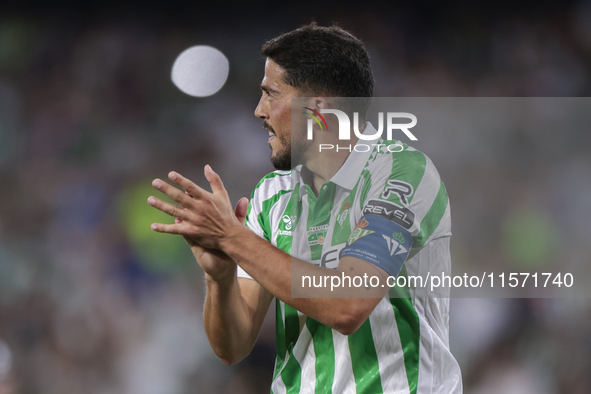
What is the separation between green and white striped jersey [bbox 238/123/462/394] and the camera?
1.22 m

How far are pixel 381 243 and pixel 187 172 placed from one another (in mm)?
2594

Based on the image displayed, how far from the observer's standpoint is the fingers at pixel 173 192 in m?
1.06

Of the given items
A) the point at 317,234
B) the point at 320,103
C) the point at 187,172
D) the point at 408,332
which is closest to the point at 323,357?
the point at 408,332

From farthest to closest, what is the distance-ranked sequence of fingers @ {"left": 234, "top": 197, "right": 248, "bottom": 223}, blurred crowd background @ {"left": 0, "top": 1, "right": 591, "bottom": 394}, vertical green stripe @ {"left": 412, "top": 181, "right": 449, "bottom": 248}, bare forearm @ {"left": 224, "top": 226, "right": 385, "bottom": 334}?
blurred crowd background @ {"left": 0, "top": 1, "right": 591, "bottom": 394} → fingers @ {"left": 234, "top": 197, "right": 248, "bottom": 223} → vertical green stripe @ {"left": 412, "top": 181, "right": 449, "bottom": 248} → bare forearm @ {"left": 224, "top": 226, "right": 385, "bottom": 334}

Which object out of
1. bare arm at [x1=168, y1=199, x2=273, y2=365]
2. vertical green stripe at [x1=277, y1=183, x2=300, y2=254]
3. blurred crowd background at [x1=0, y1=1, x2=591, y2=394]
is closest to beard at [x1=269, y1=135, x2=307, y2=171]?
vertical green stripe at [x1=277, y1=183, x2=300, y2=254]

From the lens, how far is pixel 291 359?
138 centimetres

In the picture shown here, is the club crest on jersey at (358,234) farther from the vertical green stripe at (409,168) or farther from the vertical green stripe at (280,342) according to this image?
the vertical green stripe at (280,342)

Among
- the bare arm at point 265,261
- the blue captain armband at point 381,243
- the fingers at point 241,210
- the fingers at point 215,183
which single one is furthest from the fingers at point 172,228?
the blue captain armband at point 381,243

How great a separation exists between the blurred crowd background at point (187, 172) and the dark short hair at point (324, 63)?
1.41m

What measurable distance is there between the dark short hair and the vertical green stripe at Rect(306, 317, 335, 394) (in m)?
0.71

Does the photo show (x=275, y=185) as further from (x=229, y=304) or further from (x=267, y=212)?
(x=229, y=304)

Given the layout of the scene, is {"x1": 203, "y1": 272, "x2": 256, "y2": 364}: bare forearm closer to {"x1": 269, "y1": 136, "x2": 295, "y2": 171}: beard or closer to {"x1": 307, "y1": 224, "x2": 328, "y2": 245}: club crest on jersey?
{"x1": 307, "y1": 224, "x2": 328, "y2": 245}: club crest on jersey

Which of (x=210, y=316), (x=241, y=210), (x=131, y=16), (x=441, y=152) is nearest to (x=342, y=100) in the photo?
(x=241, y=210)

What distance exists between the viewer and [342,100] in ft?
5.02
